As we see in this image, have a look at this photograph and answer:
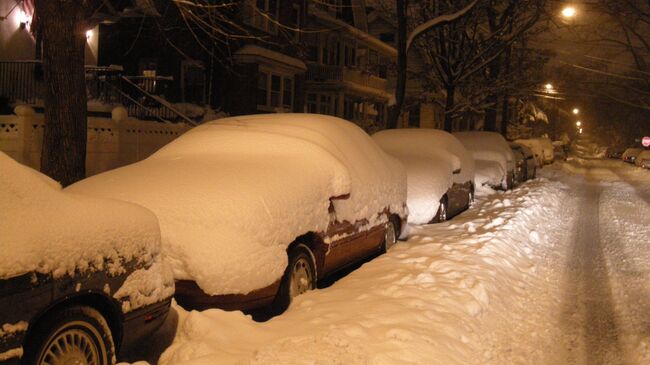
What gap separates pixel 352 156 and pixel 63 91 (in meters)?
3.90

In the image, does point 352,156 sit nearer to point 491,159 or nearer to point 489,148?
point 491,159

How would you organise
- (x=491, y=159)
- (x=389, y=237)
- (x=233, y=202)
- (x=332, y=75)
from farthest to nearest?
1. (x=332, y=75)
2. (x=491, y=159)
3. (x=389, y=237)
4. (x=233, y=202)

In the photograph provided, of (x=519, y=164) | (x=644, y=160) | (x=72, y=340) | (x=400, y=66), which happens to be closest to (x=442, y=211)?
(x=400, y=66)

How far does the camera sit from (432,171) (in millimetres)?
11133

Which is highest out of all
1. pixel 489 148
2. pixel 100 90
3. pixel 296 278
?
pixel 100 90

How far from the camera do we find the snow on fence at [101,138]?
1064 cm

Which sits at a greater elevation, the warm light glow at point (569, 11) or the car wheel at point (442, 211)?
the warm light glow at point (569, 11)

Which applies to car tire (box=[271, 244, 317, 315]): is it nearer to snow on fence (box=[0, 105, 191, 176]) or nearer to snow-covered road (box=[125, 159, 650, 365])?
snow-covered road (box=[125, 159, 650, 365])

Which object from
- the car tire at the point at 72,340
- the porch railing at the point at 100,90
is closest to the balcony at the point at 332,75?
the porch railing at the point at 100,90

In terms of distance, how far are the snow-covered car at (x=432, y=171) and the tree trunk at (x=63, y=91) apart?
552 centimetres

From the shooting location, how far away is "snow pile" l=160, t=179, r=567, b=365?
439cm

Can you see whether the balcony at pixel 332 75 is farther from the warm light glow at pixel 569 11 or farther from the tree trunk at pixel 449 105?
the warm light glow at pixel 569 11

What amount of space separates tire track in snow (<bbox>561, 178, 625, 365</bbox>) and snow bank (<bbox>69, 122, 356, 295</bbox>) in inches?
103

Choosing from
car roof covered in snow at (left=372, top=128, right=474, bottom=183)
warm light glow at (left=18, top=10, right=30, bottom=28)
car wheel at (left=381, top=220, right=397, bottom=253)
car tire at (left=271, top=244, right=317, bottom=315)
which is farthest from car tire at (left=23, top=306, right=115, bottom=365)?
warm light glow at (left=18, top=10, right=30, bottom=28)
